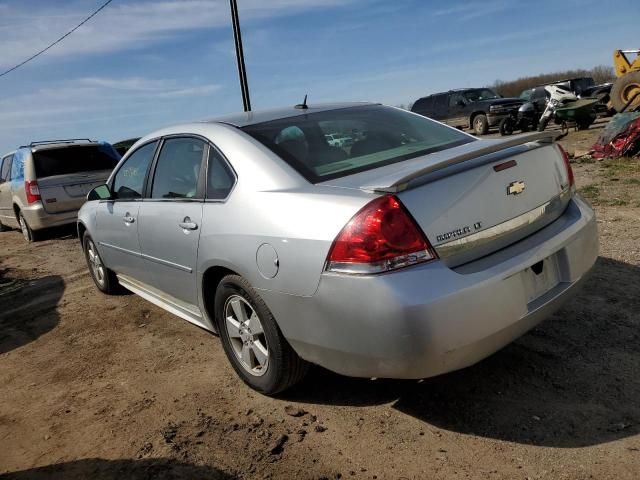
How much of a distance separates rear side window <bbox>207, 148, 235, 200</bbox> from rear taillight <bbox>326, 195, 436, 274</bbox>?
0.99m

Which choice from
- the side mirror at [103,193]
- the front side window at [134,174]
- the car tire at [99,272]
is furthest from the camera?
the car tire at [99,272]

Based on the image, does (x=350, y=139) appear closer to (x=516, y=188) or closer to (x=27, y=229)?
(x=516, y=188)

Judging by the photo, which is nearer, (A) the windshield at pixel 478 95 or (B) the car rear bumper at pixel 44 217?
(B) the car rear bumper at pixel 44 217

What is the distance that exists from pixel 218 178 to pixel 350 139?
812 mm

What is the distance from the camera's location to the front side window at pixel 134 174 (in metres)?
4.06

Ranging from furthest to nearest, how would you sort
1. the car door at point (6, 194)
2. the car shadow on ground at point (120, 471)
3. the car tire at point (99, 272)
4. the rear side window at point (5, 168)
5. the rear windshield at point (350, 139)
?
the rear side window at point (5, 168), the car door at point (6, 194), the car tire at point (99, 272), the rear windshield at point (350, 139), the car shadow on ground at point (120, 471)

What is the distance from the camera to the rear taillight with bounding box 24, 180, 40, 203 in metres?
8.69

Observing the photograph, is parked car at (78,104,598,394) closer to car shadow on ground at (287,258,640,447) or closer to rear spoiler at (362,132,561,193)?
rear spoiler at (362,132,561,193)

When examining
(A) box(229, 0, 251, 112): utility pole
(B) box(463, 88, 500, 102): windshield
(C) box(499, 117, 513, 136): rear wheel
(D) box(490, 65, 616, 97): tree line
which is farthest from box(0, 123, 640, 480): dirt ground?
(D) box(490, 65, 616, 97): tree line

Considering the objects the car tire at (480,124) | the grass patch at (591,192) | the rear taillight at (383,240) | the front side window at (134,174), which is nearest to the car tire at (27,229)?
the front side window at (134,174)

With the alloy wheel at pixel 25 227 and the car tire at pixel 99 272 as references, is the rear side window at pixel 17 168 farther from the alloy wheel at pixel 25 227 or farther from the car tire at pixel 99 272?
the car tire at pixel 99 272

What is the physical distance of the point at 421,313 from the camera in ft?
7.11

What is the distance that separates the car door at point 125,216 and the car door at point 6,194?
6.45m

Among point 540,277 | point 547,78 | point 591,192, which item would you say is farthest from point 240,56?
point 547,78
